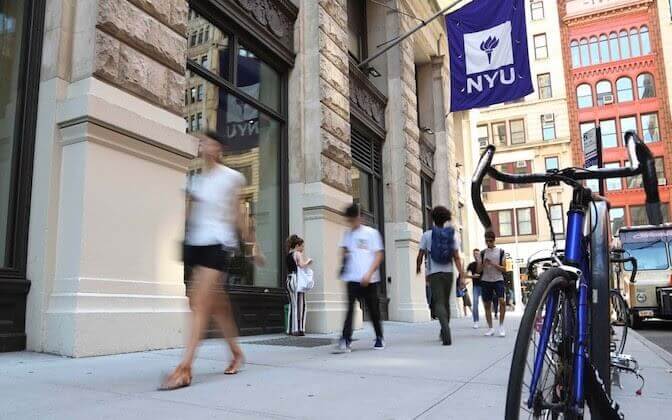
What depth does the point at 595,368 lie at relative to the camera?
246 centimetres

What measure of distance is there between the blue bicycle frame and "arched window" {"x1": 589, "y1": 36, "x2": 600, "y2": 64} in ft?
163

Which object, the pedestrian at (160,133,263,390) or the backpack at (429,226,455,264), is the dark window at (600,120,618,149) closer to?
the backpack at (429,226,455,264)

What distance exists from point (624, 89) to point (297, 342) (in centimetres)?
4542

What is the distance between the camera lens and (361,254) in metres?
7.20

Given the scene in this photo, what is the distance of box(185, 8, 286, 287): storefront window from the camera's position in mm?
8297

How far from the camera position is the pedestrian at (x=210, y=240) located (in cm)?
418

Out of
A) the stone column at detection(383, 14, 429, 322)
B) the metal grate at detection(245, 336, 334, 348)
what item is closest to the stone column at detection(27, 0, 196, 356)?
the metal grate at detection(245, 336, 334, 348)

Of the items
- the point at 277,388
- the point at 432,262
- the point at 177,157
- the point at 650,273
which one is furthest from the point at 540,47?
the point at 277,388

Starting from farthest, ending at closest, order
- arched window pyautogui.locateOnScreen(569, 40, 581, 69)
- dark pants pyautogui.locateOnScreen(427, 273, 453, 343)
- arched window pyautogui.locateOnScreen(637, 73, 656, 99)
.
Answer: arched window pyautogui.locateOnScreen(569, 40, 581, 69), arched window pyautogui.locateOnScreen(637, 73, 656, 99), dark pants pyautogui.locateOnScreen(427, 273, 453, 343)

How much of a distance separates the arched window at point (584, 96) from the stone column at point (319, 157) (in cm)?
4053

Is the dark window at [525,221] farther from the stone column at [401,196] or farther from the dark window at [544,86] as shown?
the stone column at [401,196]

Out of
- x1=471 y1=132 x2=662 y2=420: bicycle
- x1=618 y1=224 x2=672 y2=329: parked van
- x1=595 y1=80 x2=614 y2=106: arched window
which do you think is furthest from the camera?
x1=595 y1=80 x2=614 y2=106: arched window

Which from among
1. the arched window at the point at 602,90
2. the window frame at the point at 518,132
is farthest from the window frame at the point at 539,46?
the window frame at the point at 518,132

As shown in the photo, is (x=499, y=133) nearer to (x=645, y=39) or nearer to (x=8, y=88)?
(x=645, y=39)
